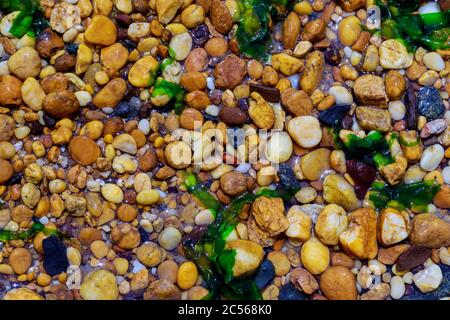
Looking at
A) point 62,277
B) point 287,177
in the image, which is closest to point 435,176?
point 287,177

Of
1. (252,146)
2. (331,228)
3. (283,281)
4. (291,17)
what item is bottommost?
(283,281)

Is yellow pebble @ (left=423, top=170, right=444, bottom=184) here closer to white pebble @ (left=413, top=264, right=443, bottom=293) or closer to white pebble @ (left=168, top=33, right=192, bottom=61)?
white pebble @ (left=413, top=264, right=443, bottom=293)

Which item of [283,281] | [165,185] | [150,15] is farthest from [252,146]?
[150,15]

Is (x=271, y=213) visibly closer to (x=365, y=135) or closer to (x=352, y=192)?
(x=352, y=192)

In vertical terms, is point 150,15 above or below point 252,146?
above

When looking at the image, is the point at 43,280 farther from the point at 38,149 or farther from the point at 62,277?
the point at 38,149

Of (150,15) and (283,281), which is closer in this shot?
(283,281)
